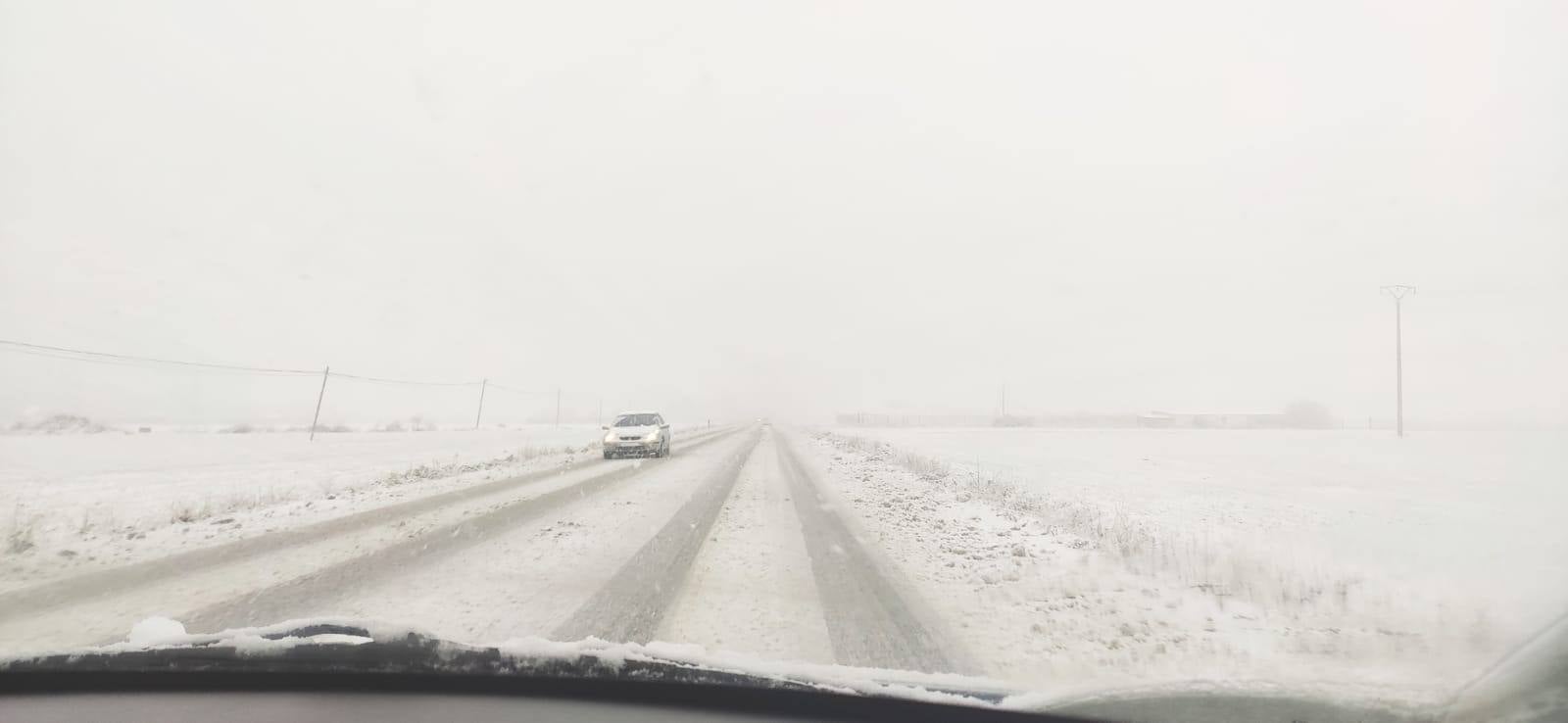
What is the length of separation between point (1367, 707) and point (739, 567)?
5.01m

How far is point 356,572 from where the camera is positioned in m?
6.26

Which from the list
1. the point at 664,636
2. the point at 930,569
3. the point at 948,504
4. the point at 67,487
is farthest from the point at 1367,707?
the point at 67,487

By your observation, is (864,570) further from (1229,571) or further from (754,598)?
(1229,571)

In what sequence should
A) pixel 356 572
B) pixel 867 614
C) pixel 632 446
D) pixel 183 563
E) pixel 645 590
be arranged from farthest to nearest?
pixel 632 446, pixel 183 563, pixel 356 572, pixel 645 590, pixel 867 614

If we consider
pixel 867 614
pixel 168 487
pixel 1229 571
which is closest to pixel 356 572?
pixel 867 614

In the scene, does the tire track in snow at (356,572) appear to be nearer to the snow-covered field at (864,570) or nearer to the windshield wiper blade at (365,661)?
the snow-covered field at (864,570)

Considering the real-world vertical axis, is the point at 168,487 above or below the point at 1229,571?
below

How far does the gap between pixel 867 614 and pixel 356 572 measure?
494cm

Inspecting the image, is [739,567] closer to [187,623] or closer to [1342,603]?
[187,623]

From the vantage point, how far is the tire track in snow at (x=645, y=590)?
4.55 m

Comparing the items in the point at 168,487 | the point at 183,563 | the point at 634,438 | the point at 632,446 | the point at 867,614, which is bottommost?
the point at 168,487

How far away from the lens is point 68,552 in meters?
7.28

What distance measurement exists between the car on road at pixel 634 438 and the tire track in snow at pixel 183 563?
10.8 metres

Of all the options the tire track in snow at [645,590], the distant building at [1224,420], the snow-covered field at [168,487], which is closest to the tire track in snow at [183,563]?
the snow-covered field at [168,487]
